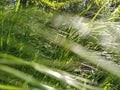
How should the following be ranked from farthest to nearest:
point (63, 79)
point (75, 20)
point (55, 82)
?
point (75, 20) → point (55, 82) → point (63, 79)

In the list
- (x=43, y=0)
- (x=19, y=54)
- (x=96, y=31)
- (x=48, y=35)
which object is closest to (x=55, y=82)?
(x=19, y=54)

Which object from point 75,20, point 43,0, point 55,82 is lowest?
point 43,0

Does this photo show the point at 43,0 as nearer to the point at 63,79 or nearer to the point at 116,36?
the point at 116,36

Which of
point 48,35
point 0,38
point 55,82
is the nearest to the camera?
point 48,35

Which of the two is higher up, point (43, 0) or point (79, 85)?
point (79, 85)

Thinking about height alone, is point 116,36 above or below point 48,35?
below

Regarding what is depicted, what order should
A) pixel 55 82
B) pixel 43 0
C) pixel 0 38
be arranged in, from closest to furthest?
pixel 0 38, pixel 55 82, pixel 43 0

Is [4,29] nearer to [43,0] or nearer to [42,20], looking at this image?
[42,20]

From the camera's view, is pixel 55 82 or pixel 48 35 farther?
pixel 55 82

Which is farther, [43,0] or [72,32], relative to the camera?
[43,0]
